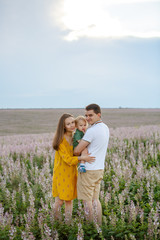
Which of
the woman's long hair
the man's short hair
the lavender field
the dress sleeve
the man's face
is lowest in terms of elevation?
the lavender field

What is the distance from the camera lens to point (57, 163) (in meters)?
4.09

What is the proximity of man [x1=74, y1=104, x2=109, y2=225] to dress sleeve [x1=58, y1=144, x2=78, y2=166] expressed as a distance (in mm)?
116

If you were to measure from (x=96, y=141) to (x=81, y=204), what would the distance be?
2110 mm

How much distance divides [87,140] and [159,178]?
3365mm

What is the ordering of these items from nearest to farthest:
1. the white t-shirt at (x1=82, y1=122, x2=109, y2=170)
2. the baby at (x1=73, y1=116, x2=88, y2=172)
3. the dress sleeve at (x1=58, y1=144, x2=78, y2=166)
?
the white t-shirt at (x1=82, y1=122, x2=109, y2=170)
the dress sleeve at (x1=58, y1=144, x2=78, y2=166)
the baby at (x1=73, y1=116, x2=88, y2=172)

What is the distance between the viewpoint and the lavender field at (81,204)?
3.77 metres

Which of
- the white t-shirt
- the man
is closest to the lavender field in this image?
the man

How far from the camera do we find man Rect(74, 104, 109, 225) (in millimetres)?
3666

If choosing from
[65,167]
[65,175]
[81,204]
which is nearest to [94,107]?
[65,167]

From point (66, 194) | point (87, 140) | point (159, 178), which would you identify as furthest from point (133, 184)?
point (87, 140)

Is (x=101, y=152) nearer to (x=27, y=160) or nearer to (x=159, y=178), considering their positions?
(x=159, y=178)

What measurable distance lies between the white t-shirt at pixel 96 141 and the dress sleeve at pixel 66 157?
207 mm

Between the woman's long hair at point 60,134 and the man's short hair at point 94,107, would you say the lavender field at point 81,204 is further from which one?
the man's short hair at point 94,107

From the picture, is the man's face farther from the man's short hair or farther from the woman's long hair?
the woman's long hair
